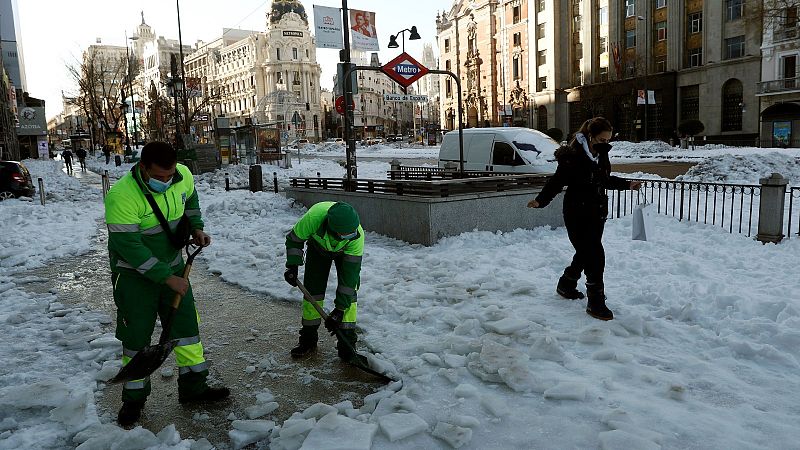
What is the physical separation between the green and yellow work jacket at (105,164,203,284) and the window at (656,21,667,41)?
4932 cm

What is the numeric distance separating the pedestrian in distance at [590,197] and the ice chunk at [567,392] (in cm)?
171

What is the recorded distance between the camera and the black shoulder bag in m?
3.77

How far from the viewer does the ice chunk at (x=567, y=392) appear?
3924 mm

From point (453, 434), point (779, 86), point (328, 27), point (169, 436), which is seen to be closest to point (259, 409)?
point (169, 436)

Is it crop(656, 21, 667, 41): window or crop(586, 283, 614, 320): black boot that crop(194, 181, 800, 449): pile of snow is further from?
crop(656, 21, 667, 41): window

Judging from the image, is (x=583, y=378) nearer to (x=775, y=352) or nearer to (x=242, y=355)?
(x=775, y=352)

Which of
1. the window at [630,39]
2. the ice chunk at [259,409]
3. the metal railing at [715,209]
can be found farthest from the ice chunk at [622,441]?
the window at [630,39]

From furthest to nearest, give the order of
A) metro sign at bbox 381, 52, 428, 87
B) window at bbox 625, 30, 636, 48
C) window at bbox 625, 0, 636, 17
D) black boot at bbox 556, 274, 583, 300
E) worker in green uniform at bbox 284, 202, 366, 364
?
window at bbox 625, 30, 636, 48 → window at bbox 625, 0, 636, 17 → metro sign at bbox 381, 52, 428, 87 → black boot at bbox 556, 274, 583, 300 → worker in green uniform at bbox 284, 202, 366, 364

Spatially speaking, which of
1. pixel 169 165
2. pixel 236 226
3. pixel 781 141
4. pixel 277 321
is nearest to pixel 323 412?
pixel 169 165

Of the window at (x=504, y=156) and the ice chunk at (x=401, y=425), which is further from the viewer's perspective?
the window at (x=504, y=156)

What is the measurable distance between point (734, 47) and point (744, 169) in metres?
30.5

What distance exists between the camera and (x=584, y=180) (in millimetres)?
5676

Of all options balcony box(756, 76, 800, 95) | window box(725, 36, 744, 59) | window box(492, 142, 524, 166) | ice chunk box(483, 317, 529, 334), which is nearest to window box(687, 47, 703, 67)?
window box(725, 36, 744, 59)

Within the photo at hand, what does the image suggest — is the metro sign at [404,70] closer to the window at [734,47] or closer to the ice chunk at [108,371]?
the ice chunk at [108,371]
